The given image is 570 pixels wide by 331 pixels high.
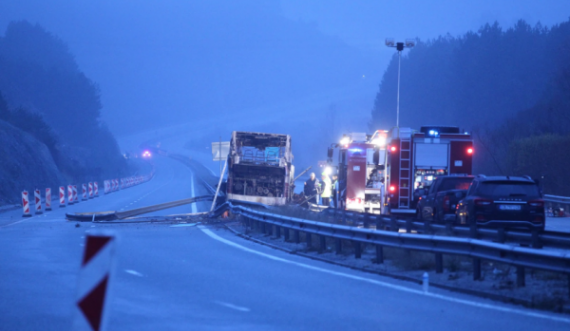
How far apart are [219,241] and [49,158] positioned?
46704 millimetres

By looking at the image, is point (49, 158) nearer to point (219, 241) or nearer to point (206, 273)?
point (219, 241)

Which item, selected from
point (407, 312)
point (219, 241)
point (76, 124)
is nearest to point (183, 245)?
point (219, 241)

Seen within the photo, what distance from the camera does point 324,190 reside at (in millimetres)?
33469

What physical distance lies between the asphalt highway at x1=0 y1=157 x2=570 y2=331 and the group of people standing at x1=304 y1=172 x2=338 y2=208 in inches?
675

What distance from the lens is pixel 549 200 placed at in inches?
1318

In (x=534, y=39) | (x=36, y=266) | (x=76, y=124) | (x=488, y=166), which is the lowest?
(x=36, y=266)

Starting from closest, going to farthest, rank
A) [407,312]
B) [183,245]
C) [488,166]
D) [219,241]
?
1. [407,312]
2. [183,245]
3. [219,241]
4. [488,166]

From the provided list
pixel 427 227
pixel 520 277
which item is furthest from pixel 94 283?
pixel 427 227

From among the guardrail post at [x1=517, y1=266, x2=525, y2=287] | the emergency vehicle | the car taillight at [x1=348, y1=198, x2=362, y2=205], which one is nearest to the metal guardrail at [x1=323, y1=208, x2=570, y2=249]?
the guardrail post at [x1=517, y1=266, x2=525, y2=287]

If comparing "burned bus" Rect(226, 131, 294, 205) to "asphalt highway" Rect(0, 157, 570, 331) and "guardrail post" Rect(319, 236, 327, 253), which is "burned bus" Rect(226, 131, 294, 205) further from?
"guardrail post" Rect(319, 236, 327, 253)

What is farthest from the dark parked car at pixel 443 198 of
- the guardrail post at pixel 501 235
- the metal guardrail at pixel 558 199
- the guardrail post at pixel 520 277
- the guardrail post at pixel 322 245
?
the metal guardrail at pixel 558 199

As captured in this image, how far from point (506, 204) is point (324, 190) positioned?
702 inches

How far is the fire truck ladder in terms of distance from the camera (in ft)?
74.4

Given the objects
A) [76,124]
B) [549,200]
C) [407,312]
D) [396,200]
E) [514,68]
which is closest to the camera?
[407,312]
